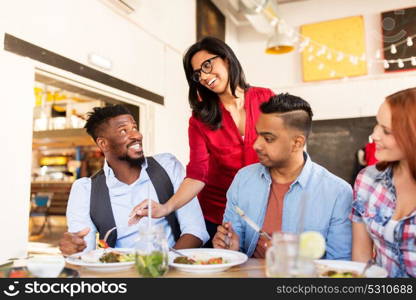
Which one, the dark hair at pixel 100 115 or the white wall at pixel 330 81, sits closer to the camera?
the dark hair at pixel 100 115

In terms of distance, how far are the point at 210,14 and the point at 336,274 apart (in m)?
5.66

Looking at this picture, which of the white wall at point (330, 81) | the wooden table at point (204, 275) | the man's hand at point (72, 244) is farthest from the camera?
the white wall at point (330, 81)

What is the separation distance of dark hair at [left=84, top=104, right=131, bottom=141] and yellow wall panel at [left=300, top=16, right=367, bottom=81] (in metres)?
4.87

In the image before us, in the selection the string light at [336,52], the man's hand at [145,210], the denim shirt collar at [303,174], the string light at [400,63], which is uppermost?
the string light at [336,52]

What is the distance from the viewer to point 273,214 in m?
1.76

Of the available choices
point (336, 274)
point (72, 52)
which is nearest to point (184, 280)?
point (336, 274)

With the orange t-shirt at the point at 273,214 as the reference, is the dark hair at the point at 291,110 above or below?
above

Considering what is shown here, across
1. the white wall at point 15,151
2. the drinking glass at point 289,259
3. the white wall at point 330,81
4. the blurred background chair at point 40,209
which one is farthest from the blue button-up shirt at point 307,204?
the blurred background chair at point 40,209

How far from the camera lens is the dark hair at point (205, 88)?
2.08m

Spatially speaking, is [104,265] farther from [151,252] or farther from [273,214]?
[273,214]

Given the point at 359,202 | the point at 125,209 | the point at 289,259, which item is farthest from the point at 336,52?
the point at 289,259

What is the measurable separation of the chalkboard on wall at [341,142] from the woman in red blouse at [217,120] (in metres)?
4.42

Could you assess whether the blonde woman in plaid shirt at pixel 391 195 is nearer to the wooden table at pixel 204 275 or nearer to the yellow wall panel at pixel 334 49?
the wooden table at pixel 204 275

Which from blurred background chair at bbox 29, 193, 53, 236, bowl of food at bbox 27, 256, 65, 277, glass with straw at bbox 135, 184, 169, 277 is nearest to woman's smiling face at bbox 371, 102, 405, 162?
glass with straw at bbox 135, 184, 169, 277
